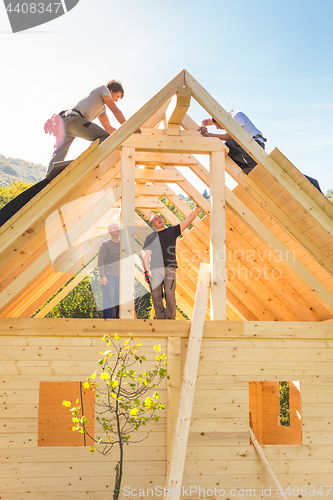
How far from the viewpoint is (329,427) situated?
484cm

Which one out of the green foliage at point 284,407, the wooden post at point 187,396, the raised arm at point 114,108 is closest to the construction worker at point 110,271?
the wooden post at point 187,396

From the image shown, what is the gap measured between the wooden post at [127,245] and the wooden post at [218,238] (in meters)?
0.86

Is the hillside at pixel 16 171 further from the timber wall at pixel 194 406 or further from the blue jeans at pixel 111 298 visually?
the timber wall at pixel 194 406

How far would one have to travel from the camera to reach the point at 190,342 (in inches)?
177

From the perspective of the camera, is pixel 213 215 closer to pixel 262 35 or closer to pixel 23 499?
pixel 23 499

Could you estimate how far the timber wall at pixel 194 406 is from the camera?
4371mm

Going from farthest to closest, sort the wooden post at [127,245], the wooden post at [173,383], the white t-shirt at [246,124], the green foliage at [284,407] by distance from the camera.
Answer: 1. the green foliage at [284,407]
2. the white t-shirt at [246,124]
3. the wooden post at [127,245]
4. the wooden post at [173,383]

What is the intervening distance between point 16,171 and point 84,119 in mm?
44421

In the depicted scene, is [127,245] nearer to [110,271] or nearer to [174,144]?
[110,271]

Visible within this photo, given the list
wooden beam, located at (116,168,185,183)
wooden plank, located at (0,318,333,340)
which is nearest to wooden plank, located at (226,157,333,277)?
wooden plank, located at (0,318,333,340)

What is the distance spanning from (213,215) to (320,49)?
38.3 feet

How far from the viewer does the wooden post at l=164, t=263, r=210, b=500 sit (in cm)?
387

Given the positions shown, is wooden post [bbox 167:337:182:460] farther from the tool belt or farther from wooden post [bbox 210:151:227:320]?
the tool belt

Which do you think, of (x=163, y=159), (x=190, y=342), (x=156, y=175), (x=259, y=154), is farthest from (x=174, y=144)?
Result: (x=190, y=342)
